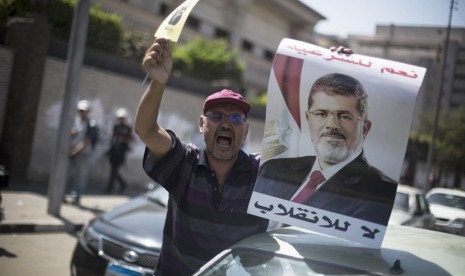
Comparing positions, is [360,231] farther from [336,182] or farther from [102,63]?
[102,63]

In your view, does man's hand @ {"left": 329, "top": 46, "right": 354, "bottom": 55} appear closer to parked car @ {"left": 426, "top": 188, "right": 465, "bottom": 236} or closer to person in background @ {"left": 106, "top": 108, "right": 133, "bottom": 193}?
parked car @ {"left": 426, "top": 188, "right": 465, "bottom": 236}

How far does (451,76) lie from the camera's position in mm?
14562

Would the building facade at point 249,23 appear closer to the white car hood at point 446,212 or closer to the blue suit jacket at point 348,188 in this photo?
the white car hood at point 446,212

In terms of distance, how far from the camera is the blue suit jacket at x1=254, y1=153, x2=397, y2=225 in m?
2.17

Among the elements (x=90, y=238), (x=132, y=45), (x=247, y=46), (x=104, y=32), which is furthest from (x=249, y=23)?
(x=90, y=238)

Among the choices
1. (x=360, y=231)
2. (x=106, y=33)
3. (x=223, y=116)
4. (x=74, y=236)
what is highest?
(x=106, y=33)

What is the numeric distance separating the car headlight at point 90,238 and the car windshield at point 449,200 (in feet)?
32.5

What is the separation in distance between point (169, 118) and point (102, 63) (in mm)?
3015

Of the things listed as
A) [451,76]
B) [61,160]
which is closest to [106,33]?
[61,160]

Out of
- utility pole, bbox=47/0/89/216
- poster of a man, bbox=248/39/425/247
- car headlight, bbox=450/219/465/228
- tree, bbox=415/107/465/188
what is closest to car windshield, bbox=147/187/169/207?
utility pole, bbox=47/0/89/216

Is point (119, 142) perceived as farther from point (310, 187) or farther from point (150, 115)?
point (310, 187)

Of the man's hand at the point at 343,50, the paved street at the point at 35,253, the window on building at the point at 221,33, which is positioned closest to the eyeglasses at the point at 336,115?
the man's hand at the point at 343,50

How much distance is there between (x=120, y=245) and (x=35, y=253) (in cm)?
209

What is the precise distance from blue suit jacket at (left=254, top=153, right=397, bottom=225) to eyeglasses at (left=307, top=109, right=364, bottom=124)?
17 centimetres
